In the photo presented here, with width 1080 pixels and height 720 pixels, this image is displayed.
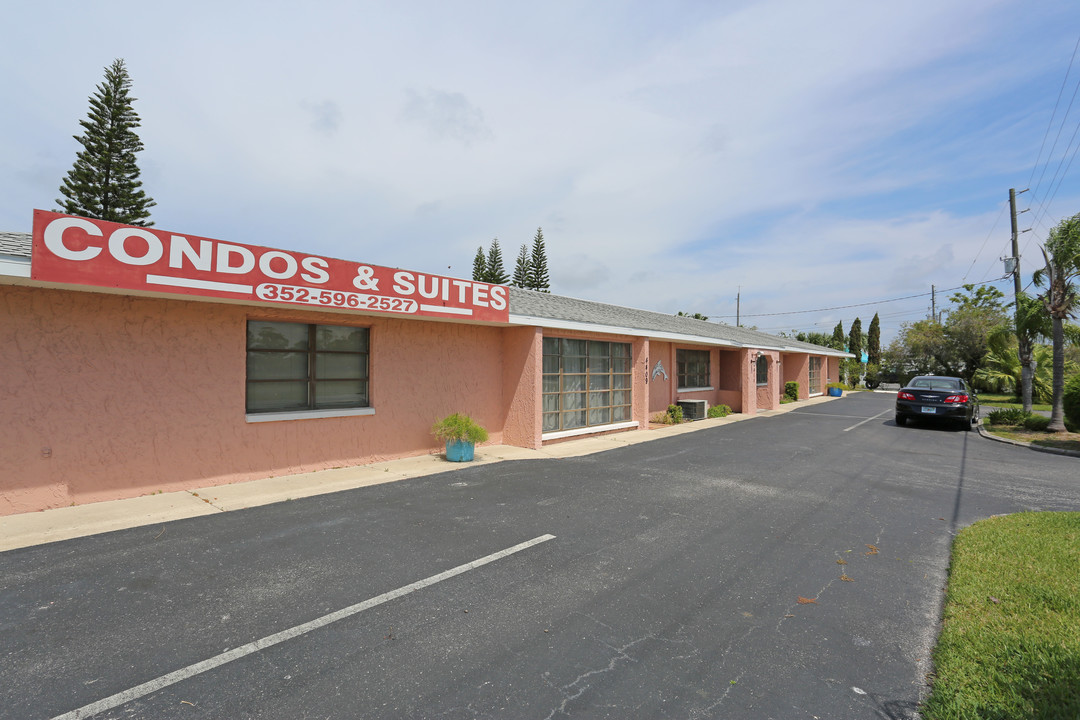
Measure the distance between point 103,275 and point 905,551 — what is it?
9940mm

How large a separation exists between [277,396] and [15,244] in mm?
3821

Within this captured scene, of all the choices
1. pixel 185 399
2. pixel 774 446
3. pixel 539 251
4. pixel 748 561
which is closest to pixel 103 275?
pixel 185 399

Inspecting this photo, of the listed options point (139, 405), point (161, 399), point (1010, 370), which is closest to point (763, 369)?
point (1010, 370)

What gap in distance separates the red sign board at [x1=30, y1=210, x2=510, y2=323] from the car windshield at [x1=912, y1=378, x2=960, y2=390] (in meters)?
16.1

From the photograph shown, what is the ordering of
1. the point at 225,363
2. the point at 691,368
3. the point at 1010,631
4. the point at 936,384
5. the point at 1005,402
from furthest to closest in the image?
the point at 1005,402 → the point at 691,368 → the point at 936,384 → the point at 225,363 → the point at 1010,631

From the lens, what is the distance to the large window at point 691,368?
19359mm

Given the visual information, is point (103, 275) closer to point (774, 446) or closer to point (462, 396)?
point (462, 396)

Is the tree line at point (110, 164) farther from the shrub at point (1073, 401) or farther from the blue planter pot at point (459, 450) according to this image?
the shrub at point (1073, 401)

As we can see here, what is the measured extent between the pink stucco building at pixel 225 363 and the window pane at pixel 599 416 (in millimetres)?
1610

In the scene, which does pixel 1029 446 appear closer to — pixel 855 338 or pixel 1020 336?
pixel 1020 336

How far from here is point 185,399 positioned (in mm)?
7434

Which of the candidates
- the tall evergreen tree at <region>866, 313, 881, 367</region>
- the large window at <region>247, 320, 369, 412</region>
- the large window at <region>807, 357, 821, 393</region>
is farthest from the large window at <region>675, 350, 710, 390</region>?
the tall evergreen tree at <region>866, 313, 881, 367</region>

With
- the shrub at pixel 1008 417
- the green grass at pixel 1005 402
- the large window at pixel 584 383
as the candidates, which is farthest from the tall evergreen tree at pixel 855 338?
the large window at pixel 584 383

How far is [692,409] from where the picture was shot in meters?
18.1
